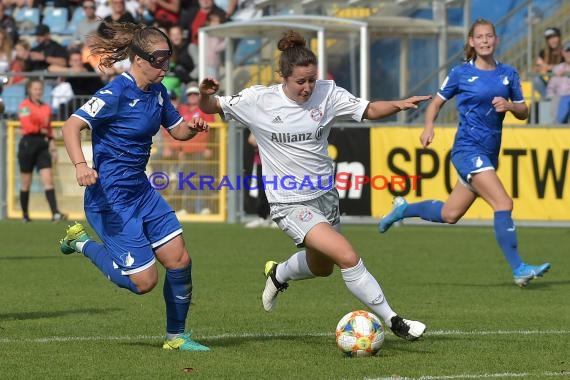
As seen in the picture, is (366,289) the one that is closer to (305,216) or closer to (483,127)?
(305,216)

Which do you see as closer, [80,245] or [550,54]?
[80,245]

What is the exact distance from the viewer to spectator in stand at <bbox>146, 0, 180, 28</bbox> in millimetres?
26859

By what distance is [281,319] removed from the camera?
33.8 feet

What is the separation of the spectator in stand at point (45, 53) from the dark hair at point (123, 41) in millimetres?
17061

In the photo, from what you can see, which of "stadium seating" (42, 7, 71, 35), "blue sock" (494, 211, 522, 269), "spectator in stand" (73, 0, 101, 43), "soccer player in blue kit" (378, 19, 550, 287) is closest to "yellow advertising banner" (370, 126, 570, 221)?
"spectator in stand" (73, 0, 101, 43)

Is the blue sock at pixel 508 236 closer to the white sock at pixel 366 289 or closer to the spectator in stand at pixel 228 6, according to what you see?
the white sock at pixel 366 289

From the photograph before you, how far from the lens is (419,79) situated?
24453 mm

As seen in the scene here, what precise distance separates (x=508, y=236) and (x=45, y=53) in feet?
49.9

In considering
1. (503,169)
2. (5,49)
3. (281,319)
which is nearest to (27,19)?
(5,49)

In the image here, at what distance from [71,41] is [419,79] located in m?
7.32

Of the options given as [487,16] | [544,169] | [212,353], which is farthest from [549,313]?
[487,16]

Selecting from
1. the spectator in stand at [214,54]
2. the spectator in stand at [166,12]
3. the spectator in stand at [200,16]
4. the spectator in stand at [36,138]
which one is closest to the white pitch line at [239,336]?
the spectator in stand at [36,138]

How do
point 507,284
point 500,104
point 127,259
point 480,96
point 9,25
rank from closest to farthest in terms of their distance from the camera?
point 127,259, point 500,104, point 480,96, point 507,284, point 9,25

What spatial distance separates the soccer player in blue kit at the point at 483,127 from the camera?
12430mm
